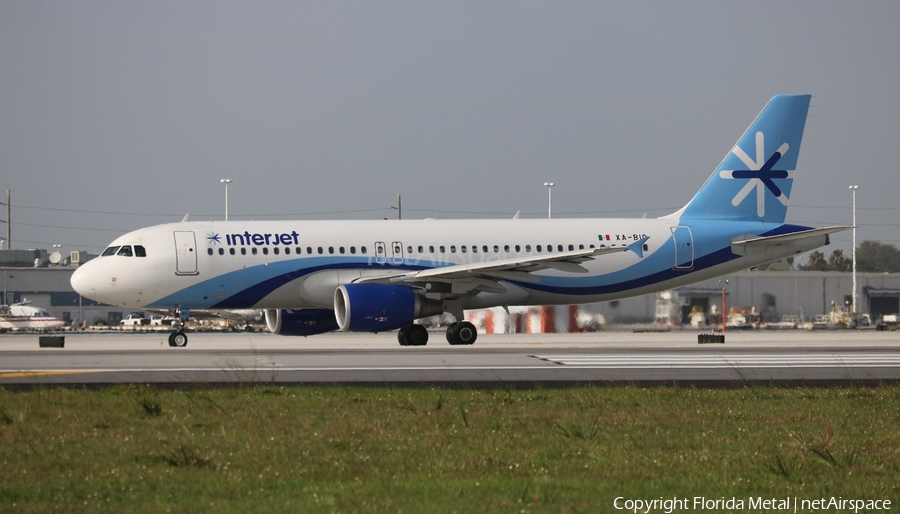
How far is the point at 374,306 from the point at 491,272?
11.0 feet

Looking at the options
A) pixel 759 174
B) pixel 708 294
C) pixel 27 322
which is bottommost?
pixel 27 322

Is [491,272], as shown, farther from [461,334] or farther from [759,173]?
[759,173]

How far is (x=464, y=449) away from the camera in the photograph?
34.9 feet

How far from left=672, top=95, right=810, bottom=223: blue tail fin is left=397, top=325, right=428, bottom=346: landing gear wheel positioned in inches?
352

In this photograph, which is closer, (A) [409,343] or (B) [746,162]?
(A) [409,343]

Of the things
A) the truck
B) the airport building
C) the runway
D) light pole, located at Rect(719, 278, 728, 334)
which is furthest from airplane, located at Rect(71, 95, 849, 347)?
the truck

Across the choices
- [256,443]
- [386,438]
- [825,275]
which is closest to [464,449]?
[386,438]

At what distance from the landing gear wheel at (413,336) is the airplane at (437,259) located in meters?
0.04

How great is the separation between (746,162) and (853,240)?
153 ft

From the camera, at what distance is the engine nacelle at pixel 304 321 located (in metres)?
31.8

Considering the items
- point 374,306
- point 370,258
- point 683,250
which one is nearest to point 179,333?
point 370,258

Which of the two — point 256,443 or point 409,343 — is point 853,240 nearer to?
point 409,343

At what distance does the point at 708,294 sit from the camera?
51.6 meters

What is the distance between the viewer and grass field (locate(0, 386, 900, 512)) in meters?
8.52
